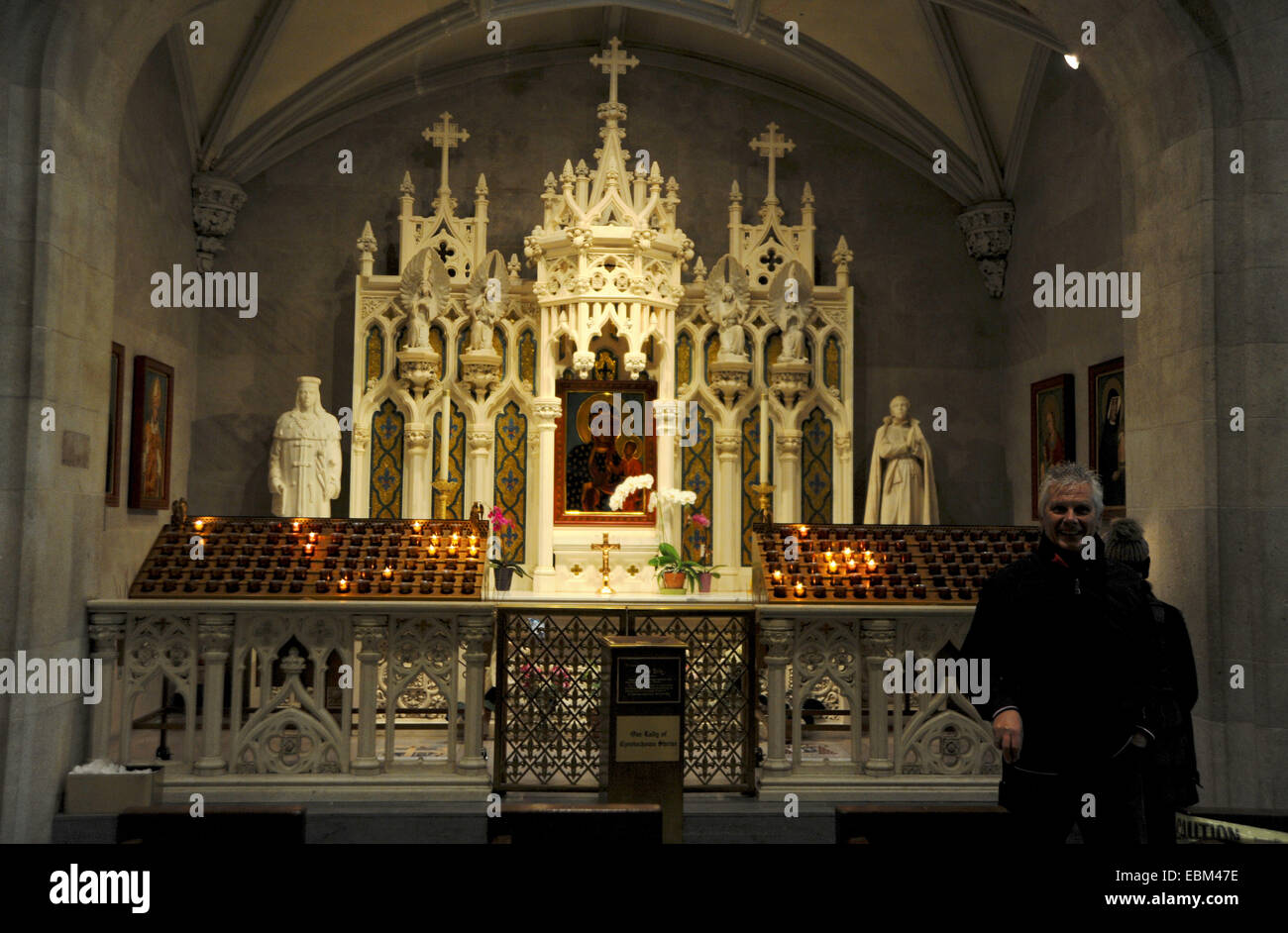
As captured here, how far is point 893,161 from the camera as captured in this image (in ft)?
36.4

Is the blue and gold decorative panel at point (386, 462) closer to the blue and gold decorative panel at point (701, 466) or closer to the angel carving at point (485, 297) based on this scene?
the angel carving at point (485, 297)

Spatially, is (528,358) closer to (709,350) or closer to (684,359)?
(684,359)

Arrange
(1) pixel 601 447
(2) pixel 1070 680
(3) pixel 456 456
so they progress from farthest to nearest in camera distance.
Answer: (1) pixel 601 447
(3) pixel 456 456
(2) pixel 1070 680

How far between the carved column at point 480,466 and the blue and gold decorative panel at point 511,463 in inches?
4.2

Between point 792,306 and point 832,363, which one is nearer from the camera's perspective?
point 792,306

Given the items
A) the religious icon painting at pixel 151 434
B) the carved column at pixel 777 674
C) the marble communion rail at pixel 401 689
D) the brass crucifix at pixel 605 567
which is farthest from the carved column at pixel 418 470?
the carved column at pixel 777 674

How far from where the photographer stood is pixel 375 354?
9.93m

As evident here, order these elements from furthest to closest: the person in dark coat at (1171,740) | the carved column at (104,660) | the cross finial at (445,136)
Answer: the cross finial at (445,136)
the carved column at (104,660)
the person in dark coat at (1171,740)

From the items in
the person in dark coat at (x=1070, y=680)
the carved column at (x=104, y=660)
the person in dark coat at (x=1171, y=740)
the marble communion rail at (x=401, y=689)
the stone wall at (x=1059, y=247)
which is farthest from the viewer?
the stone wall at (x=1059, y=247)

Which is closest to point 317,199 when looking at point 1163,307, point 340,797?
point 340,797

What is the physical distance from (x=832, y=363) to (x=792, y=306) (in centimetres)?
71

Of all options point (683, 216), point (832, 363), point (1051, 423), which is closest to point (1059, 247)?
point (1051, 423)

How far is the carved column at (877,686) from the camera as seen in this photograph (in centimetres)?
593

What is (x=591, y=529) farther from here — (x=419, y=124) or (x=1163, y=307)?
(x=1163, y=307)
